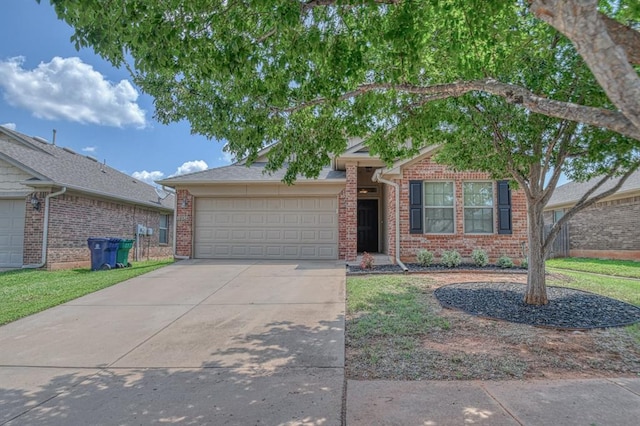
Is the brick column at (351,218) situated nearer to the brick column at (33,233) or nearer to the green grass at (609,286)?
the green grass at (609,286)

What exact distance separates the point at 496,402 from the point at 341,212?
9444 millimetres

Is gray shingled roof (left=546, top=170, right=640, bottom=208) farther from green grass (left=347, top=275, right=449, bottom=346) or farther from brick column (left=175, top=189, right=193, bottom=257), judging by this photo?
brick column (left=175, top=189, right=193, bottom=257)

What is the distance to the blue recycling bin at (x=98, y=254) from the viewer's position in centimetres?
1137

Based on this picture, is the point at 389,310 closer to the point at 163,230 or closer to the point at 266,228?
the point at 266,228

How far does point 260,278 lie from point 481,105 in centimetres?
633

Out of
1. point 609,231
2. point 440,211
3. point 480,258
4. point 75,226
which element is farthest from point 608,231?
point 75,226

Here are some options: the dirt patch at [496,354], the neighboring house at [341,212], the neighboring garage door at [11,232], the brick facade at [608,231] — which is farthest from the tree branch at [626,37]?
the neighboring garage door at [11,232]

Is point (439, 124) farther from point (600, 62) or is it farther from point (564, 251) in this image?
point (564, 251)

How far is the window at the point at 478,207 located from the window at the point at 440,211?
1.47 feet

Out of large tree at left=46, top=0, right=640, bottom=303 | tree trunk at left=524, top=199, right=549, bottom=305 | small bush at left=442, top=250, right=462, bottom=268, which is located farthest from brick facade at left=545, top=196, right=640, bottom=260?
tree trunk at left=524, top=199, right=549, bottom=305

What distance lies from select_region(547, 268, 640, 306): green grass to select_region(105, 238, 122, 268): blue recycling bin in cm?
1274

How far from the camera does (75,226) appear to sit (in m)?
12.1

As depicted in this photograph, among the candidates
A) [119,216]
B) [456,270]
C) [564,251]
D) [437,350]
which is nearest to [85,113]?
[119,216]

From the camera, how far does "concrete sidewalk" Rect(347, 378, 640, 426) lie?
2689 mm
